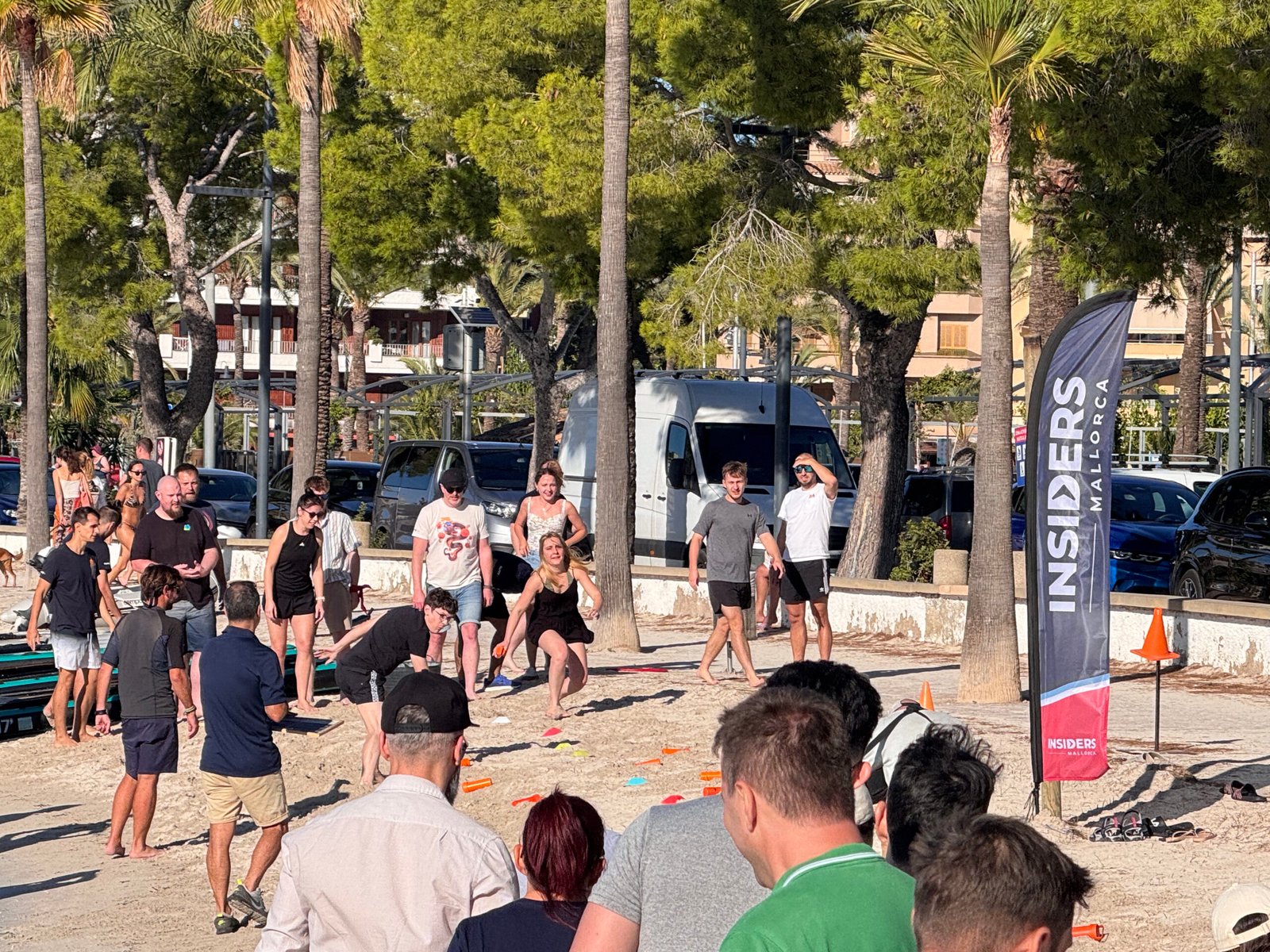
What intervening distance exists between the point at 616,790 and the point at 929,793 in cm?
689

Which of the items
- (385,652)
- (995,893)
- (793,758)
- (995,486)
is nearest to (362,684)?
(385,652)

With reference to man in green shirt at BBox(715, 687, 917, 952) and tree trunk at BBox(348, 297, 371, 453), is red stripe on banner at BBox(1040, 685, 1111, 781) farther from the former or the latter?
tree trunk at BBox(348, 297, 371, 453)

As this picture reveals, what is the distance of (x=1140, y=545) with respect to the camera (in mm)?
19594

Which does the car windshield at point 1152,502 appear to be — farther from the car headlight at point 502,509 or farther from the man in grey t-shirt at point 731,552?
the man in grey t-shirt at point 731,552

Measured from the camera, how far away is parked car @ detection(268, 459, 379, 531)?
28.6m

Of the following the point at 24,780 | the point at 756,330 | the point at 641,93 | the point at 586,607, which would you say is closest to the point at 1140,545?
the point at 756,330

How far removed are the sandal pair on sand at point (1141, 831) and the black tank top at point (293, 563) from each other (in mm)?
6969

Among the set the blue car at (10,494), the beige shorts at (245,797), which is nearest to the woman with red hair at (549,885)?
the beige shorts at (245,797)

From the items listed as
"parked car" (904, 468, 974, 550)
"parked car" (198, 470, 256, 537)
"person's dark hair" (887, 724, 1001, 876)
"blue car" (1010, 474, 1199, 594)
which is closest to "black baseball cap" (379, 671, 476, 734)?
"person's dark hair" (887, 724, 1001, 876)

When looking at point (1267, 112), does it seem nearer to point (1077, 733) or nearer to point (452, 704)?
point (1077, 733)

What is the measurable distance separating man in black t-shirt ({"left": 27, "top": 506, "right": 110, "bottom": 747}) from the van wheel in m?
10.4

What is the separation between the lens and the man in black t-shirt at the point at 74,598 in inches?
527

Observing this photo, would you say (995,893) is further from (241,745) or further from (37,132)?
(37,132)

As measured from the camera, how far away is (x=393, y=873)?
4.58m
